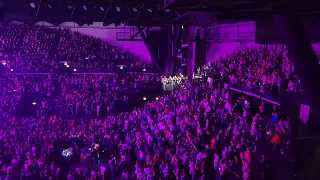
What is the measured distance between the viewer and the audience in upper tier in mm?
28609

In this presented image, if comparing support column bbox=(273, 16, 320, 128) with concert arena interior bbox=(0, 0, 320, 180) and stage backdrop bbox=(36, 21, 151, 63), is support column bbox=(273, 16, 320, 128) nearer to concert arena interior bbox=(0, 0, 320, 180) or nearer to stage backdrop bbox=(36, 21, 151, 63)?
concert arena interior bbox=(0, 0, 320, 180)

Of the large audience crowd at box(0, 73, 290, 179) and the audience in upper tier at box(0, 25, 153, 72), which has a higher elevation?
the audience in upper tier at box(0, 25, 153, 72)

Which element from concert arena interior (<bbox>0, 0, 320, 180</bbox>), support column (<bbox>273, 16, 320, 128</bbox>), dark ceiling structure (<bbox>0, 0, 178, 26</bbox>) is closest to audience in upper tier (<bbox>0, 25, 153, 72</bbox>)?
concert arena interior (<bbox>0, 0, 320, 180</bbox>)

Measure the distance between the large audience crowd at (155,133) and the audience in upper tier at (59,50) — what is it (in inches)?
152

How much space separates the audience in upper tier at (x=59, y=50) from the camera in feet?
93.9

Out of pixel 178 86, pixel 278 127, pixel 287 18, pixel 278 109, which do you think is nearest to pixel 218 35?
pixel 178 86

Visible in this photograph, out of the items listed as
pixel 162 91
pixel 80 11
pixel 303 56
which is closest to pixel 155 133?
pixel 80 11

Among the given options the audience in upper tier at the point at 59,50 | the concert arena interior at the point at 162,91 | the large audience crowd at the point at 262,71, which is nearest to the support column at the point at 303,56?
the concert arena interior at the point at 162,91

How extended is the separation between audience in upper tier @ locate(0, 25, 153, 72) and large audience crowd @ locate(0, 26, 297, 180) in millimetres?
3858

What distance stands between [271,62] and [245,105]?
81.4 inches

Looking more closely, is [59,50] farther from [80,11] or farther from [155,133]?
[155,133]

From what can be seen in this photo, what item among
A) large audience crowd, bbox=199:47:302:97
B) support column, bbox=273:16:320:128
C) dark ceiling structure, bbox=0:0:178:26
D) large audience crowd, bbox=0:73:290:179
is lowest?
large audience crowd, bbox=0:73:290:179

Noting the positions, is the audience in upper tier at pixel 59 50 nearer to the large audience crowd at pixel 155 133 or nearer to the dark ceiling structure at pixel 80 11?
the large audience crowd at pixel 155 133

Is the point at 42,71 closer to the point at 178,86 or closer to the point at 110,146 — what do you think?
the point at 178,86
